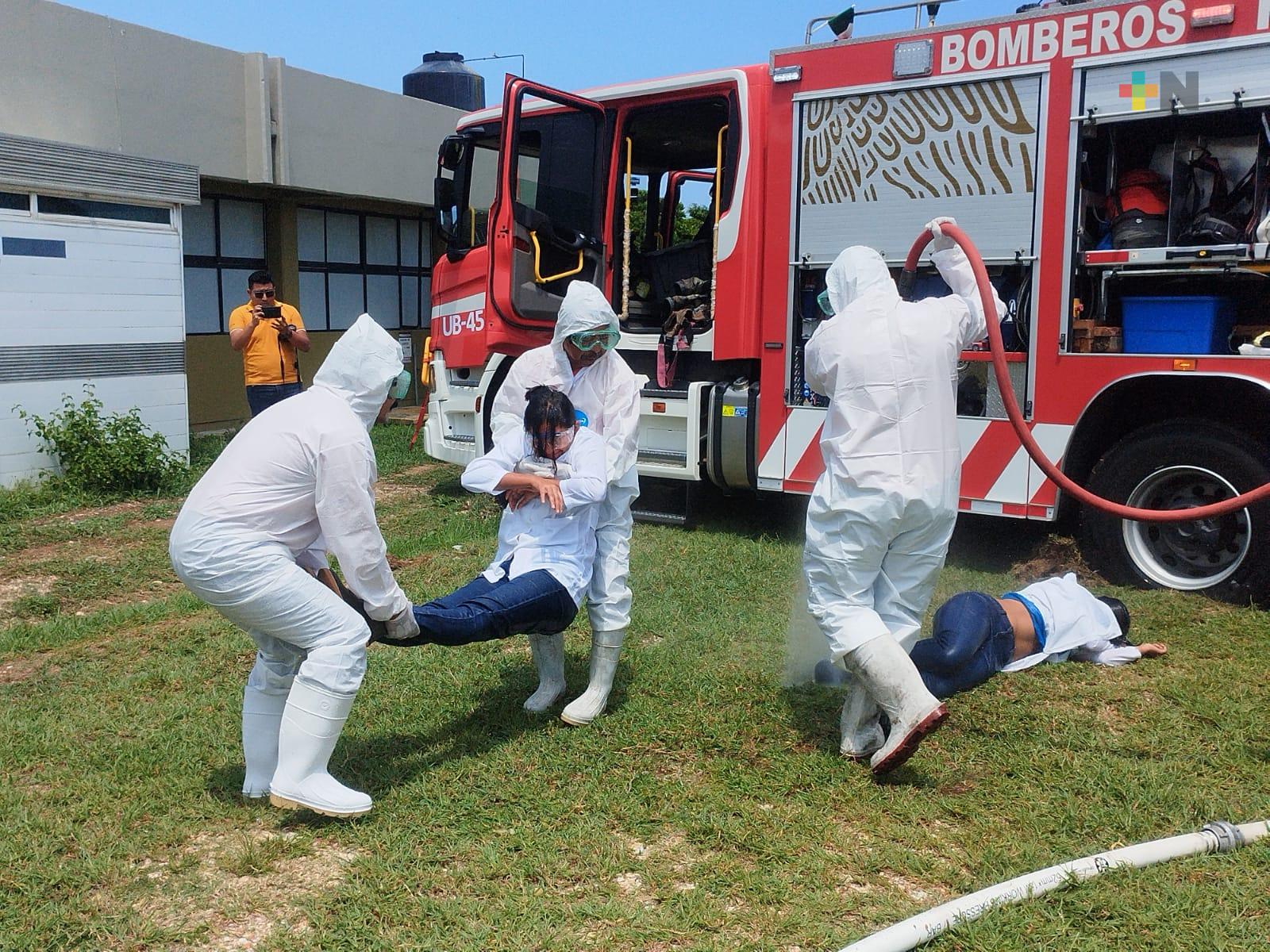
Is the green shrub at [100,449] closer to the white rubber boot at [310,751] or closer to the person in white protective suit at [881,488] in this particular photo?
the white rubber boot at [310,751]

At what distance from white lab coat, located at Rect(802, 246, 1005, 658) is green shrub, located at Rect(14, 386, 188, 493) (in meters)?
7.34

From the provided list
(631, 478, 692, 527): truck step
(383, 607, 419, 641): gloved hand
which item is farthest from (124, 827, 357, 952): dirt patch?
(631, 478, 692, 527): truck step

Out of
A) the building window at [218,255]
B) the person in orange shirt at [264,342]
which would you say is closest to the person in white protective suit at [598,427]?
the person in orange shirt at [264,342]

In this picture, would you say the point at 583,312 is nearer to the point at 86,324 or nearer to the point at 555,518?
the point at 555,518

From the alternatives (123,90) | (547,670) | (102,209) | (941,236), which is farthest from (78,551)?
(123,90)

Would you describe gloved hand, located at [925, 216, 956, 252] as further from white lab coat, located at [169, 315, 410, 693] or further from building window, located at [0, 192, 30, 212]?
building window, located at [0, 192, 30, 212]

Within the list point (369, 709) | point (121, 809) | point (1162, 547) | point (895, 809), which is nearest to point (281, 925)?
point (121, 809)

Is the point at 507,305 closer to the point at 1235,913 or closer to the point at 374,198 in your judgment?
the point at 1235,913

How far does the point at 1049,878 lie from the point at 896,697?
0.77 metres

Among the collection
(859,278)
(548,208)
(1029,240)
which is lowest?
(859,278)

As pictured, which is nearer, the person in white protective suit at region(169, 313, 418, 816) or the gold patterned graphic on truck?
the person in white protective suit at region(169, 313, 418, 816)

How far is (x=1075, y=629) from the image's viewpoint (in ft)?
16.4

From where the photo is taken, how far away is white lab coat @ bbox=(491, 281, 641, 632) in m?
4.38

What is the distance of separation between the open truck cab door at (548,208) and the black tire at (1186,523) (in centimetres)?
378
